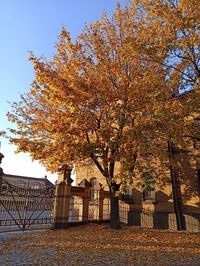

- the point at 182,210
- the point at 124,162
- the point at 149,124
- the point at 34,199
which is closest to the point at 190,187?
the point at 182,210

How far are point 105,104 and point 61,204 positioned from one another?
Result: 262 inches

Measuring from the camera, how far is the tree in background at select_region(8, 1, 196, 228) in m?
11.6

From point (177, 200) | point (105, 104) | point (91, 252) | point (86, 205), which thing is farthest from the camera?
point (86, 205)

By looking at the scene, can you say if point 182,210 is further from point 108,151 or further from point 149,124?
point 149,124

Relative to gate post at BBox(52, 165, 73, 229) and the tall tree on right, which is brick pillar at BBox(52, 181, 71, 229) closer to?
gate post at BBox(52, 165, 73, 229)

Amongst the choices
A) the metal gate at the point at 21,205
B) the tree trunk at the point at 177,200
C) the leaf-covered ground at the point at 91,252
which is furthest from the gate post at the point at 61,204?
the tree trunk at the point at 177,200

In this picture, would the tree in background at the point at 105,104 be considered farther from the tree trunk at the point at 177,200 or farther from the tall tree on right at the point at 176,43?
the tree trunk at the point at 177,200

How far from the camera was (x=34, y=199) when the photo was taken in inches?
547

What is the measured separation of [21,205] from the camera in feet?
43.2

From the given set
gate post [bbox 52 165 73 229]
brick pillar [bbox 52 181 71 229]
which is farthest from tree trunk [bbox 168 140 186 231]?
brick pillar [bbox 52 181 71 229]

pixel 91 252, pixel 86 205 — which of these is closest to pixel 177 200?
pixel 86 205

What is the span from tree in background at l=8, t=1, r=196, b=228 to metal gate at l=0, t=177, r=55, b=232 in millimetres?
1840

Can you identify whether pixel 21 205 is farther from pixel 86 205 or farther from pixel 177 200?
pixel 177 200

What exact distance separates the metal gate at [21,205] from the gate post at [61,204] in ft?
1.40
